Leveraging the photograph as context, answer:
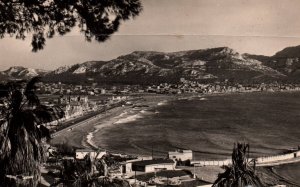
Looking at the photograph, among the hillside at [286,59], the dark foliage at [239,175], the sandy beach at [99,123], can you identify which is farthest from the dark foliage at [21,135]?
the sandy beach at [99,123]

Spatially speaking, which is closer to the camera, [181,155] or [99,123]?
[181,155]

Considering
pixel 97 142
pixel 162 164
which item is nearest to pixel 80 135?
pixel 97 142

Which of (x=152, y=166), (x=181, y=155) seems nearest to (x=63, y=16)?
(x=152, y=166)

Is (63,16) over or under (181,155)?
over

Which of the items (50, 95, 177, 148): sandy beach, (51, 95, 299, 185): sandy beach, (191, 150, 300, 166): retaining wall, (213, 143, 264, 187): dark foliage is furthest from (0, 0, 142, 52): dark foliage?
(50, 95, 177, 148): sandy beach

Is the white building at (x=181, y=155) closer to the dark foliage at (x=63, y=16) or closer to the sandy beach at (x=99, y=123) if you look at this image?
the sandy beach at (x=99, y=123)

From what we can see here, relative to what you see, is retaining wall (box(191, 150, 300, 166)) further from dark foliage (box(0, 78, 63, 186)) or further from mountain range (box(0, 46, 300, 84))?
dark foliage (box(0, 78, 63, 186))

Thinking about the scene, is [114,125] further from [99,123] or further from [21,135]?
[21,135]

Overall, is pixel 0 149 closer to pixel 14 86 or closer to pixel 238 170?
pixel 14 86
